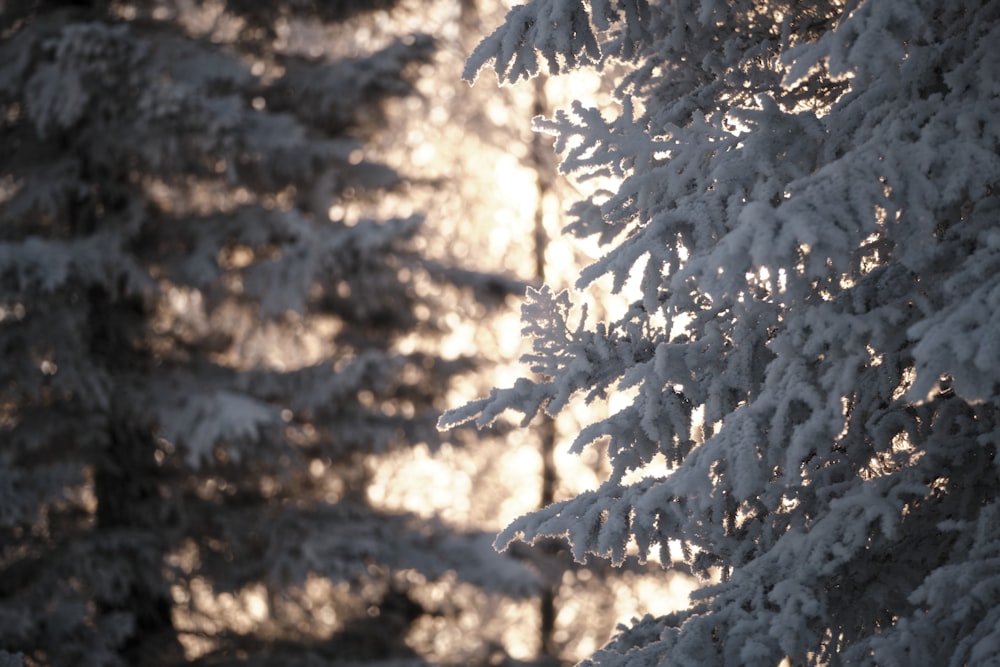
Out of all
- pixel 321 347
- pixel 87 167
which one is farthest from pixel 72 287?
pixel 321 347

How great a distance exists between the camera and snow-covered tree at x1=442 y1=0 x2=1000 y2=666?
→ 2562 mm

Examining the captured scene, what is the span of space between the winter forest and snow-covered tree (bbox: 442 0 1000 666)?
0.02m

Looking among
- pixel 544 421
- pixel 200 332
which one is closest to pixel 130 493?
pixel 200 332

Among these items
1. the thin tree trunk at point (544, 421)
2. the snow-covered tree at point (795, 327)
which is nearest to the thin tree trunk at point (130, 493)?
the thin tree trunk at point (544, 421)

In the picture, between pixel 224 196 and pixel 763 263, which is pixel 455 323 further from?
pixel 763 263

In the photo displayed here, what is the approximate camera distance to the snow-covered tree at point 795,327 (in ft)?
8.41

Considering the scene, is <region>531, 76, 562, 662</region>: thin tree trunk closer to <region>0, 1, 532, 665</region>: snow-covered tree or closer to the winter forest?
the winter forest

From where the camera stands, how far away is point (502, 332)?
33.9ft

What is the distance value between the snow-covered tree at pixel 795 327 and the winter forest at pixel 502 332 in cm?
2

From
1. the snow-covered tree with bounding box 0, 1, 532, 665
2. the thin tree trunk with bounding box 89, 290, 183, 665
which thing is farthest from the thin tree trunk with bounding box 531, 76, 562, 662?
the thin tree trunk with bounding box 89, 290, 183, 665

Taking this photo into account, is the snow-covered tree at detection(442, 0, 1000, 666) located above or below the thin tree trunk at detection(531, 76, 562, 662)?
below

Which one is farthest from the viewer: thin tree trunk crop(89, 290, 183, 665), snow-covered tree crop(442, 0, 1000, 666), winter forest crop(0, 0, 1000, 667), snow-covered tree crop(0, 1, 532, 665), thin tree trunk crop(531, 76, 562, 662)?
thin tree trunk crop(531, 76, 562, 662)

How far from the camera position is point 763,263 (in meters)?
2.40

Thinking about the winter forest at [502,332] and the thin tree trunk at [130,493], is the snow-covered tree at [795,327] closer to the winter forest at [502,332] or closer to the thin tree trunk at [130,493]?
the winter forest at [502,332]
